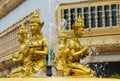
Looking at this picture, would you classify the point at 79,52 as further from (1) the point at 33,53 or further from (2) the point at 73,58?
(1) the point at 33,53

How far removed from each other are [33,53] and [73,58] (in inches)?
15.7

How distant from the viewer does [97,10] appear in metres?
27.4

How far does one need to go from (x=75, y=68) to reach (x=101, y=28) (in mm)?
21849

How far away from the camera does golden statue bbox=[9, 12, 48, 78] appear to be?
538 centimetres

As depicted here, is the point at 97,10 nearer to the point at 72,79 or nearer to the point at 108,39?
the point at 108,39

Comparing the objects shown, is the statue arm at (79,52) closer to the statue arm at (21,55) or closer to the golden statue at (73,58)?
the golden statue at (73,58)

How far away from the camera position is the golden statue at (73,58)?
5273 millimetres

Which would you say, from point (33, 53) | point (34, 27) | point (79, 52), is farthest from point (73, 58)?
point (34, 27)

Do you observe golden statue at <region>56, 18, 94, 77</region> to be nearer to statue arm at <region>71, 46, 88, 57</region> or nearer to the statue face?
statue arm at <region>71, 46, 88, 57</region>

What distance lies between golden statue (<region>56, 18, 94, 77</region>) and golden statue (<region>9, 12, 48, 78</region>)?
0.17 m

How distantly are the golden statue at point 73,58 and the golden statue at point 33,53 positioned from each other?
0.55 ft

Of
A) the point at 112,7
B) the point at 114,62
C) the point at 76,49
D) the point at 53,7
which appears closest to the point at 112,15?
the point at 112,7

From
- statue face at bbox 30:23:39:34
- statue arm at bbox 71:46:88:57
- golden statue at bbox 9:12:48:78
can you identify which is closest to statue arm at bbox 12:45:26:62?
golden statue at bbox 9:12:48:78

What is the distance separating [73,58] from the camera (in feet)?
18.5
